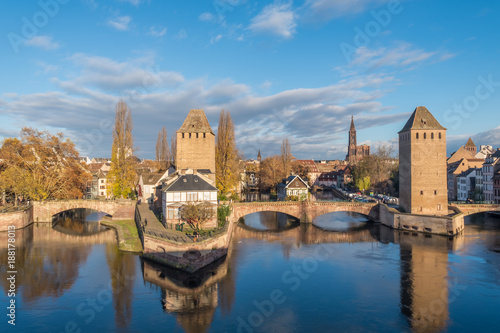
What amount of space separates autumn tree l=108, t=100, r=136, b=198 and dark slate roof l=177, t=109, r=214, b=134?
915 cm

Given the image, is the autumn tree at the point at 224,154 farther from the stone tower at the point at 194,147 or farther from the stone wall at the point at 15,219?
the stone wall at the point at 15,219

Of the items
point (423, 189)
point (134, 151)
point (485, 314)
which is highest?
point (134, 151)

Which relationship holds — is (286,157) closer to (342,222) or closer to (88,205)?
(342,222)

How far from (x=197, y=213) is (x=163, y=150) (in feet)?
126

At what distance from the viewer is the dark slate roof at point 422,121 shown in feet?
138

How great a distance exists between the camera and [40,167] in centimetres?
4956

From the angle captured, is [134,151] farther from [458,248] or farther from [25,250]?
Answer: [458,248]

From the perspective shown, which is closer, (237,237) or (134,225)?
(237,237)

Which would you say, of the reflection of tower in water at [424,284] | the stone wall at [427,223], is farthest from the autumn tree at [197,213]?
the stone wall at [427,223]

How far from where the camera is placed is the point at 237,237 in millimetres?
39031

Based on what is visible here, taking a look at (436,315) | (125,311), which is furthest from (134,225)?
(436,315)

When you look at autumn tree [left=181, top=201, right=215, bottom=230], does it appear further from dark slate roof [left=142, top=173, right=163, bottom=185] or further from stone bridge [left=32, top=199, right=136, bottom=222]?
dark slate roof [left=142, top=173, right=163, bottom=185]

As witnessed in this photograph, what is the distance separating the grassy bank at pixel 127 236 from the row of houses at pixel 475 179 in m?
55.3

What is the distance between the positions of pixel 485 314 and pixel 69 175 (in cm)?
5495
